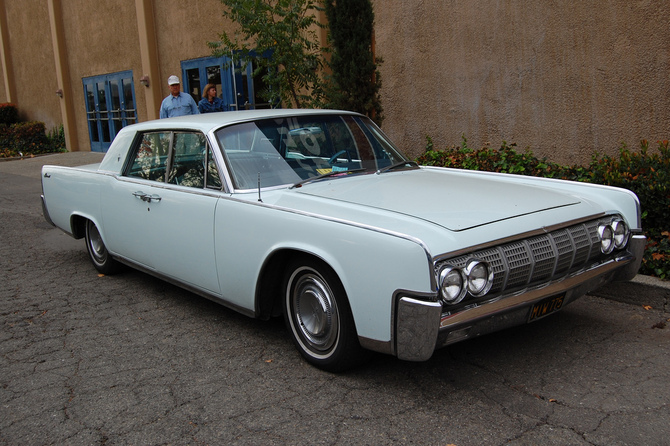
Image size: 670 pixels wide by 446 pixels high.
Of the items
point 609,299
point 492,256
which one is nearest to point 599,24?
point 609,299

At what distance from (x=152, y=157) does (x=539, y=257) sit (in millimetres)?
3185

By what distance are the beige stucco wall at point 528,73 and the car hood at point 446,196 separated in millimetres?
3276

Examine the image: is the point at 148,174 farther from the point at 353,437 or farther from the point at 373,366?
the point at 353,437

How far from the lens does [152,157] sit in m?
4.98

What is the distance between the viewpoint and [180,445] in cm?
288

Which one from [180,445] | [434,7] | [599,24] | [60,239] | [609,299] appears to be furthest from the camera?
[434,7]

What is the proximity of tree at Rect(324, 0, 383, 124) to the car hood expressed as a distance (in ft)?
13.2

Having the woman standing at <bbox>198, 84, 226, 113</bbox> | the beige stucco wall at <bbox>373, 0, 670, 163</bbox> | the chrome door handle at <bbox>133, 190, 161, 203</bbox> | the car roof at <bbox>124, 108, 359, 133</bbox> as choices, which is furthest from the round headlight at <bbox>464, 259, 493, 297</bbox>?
the woman standing at <bbox>198, 84, 226, 113</bbox>

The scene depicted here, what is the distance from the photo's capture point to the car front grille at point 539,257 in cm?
310

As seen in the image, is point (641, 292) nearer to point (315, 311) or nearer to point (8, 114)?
point (315, 311)

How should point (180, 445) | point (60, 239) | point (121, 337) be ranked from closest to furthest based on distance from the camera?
point (180, 445)
point (121, 337)
point (60, 239)

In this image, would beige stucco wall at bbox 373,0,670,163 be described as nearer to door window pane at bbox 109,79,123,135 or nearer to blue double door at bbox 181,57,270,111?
blue double door at bbox 181,57,270,111

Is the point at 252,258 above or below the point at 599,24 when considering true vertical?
below

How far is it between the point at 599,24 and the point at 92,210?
5.85 metres
